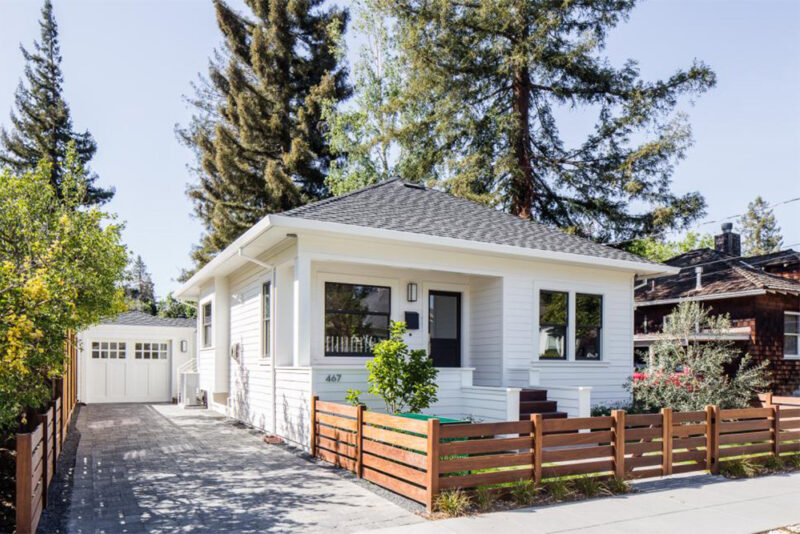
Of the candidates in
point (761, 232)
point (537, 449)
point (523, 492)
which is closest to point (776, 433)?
point (537, 449)

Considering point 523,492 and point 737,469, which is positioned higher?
point 523,492

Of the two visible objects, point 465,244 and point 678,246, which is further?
point 678,246

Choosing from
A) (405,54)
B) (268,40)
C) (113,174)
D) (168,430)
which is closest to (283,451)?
(168,430)

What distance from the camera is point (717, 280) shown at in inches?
697

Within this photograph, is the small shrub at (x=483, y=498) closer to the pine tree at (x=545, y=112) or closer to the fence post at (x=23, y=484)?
the fence post at (x=23, y=484)

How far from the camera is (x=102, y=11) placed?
1191 cm

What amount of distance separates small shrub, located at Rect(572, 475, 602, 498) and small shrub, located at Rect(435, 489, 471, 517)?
1.47 meters

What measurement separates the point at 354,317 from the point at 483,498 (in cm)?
486

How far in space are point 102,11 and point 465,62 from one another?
1018 cm

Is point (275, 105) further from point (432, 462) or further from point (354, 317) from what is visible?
point (432, 462)

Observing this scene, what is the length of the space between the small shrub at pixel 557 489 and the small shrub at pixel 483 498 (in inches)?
28.8

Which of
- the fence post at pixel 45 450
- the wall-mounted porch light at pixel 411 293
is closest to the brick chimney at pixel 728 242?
the wall-mounted porch light at pixel 411 293

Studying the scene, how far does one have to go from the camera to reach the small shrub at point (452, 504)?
5.43 metres

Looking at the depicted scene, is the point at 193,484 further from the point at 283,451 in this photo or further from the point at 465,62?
the point at 465,62
